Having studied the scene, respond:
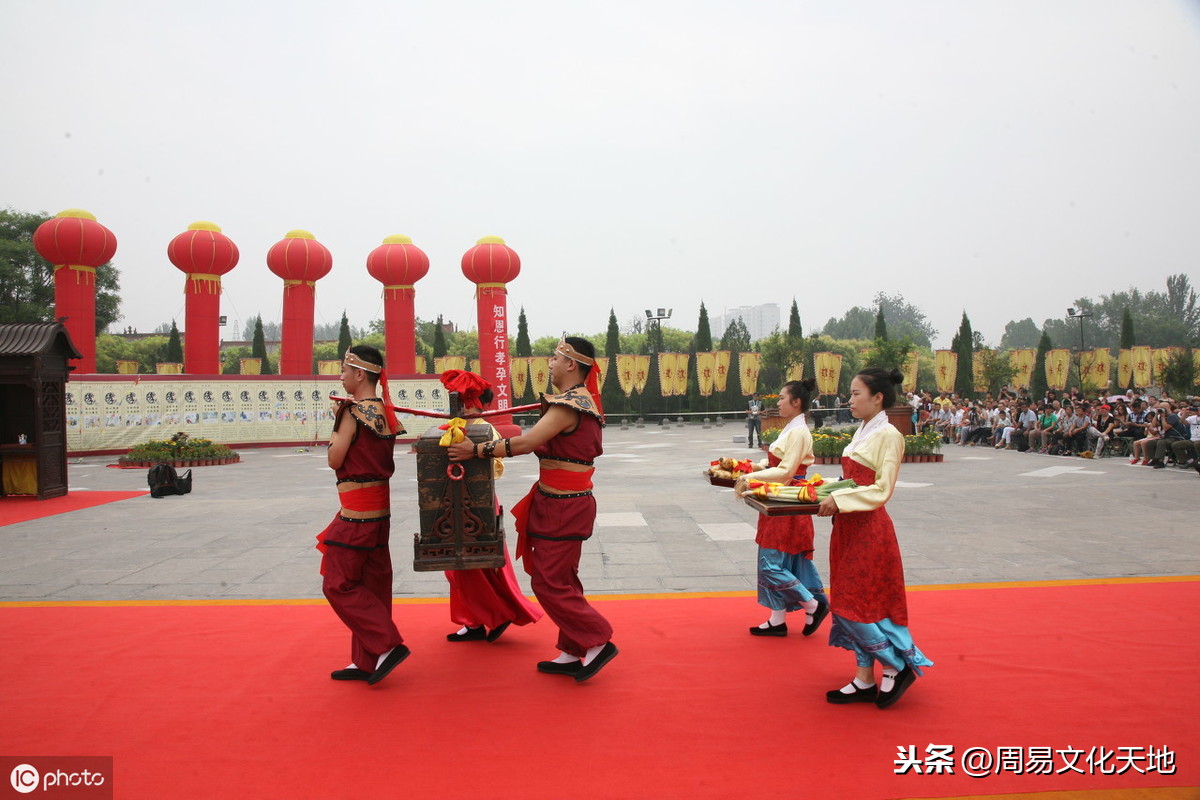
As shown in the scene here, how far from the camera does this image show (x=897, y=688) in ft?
9.55

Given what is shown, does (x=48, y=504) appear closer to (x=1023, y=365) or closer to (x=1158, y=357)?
(x=1023, y=365)

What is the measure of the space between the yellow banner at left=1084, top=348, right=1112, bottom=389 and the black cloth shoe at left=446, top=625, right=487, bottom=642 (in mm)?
33923

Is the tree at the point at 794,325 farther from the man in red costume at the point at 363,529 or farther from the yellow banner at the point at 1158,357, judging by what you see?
the man in red costume at the point at 363,529

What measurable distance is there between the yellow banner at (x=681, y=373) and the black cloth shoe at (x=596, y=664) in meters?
27.0

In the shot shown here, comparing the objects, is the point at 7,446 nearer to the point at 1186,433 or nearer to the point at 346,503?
the point at 346,503

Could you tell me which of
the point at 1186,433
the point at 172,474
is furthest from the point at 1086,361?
the point at 172,474

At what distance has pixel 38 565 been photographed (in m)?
5.70

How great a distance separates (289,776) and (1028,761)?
8.19ft

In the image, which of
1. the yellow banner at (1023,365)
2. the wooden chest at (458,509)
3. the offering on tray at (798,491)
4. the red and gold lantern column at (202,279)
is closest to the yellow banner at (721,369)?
the yellow banner at (1023,365)

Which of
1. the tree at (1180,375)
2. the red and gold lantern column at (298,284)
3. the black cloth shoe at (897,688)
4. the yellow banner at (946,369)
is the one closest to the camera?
the black cloth shoe at (897,688)

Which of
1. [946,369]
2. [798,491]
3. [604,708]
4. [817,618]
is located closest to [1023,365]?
[946,369]

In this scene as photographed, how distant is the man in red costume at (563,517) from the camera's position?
3262 mm

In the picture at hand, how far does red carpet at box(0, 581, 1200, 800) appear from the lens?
243cm

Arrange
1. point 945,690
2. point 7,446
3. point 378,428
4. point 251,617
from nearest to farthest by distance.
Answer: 1. point 945,690
2. point 378,428
3. point 251,617
4. point 7,446
